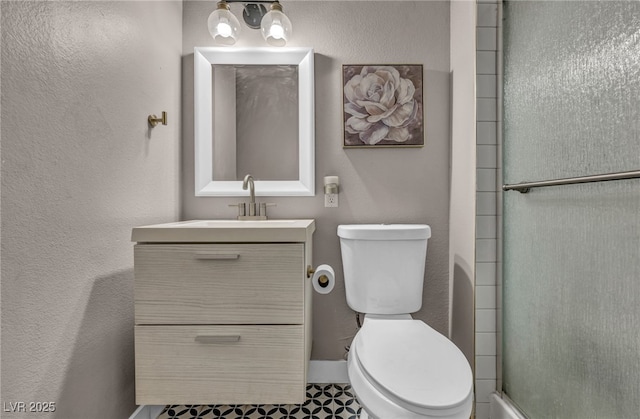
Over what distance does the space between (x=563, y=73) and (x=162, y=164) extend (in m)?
1.46

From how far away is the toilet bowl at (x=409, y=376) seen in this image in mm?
803

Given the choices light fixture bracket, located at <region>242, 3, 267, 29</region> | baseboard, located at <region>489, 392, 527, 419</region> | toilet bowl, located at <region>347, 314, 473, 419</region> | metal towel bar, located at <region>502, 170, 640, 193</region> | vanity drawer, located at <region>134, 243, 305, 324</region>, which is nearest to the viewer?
metal towel bar, located at <region>502, 170, 640, 193</region>

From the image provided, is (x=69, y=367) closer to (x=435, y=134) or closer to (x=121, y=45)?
(x=121, y=45)

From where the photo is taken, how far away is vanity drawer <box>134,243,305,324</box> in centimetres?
104

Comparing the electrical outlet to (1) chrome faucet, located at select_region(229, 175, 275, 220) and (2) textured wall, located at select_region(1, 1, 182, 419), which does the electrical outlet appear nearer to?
(1) chrome faucet, located at select_region(229, 175, 275, 220)

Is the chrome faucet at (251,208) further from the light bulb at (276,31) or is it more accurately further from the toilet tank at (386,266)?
the light bulb at (276,31)

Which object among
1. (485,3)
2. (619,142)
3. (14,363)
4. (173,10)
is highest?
(173,10)

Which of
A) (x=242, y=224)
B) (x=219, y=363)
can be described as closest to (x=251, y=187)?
(x=242, y=224)

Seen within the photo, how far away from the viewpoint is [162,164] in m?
1.46

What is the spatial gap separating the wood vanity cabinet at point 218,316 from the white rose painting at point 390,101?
2.70 feet

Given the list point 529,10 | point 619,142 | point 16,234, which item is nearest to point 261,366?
point 16,234

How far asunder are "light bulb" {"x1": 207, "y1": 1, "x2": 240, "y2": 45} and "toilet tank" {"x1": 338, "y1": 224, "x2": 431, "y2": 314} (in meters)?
1.02

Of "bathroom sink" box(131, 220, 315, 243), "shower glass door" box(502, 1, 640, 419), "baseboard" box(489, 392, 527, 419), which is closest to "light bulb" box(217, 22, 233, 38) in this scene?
"bathroom sink" box(131, 220, 315, 243)

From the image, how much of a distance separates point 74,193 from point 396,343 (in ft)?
3.38
